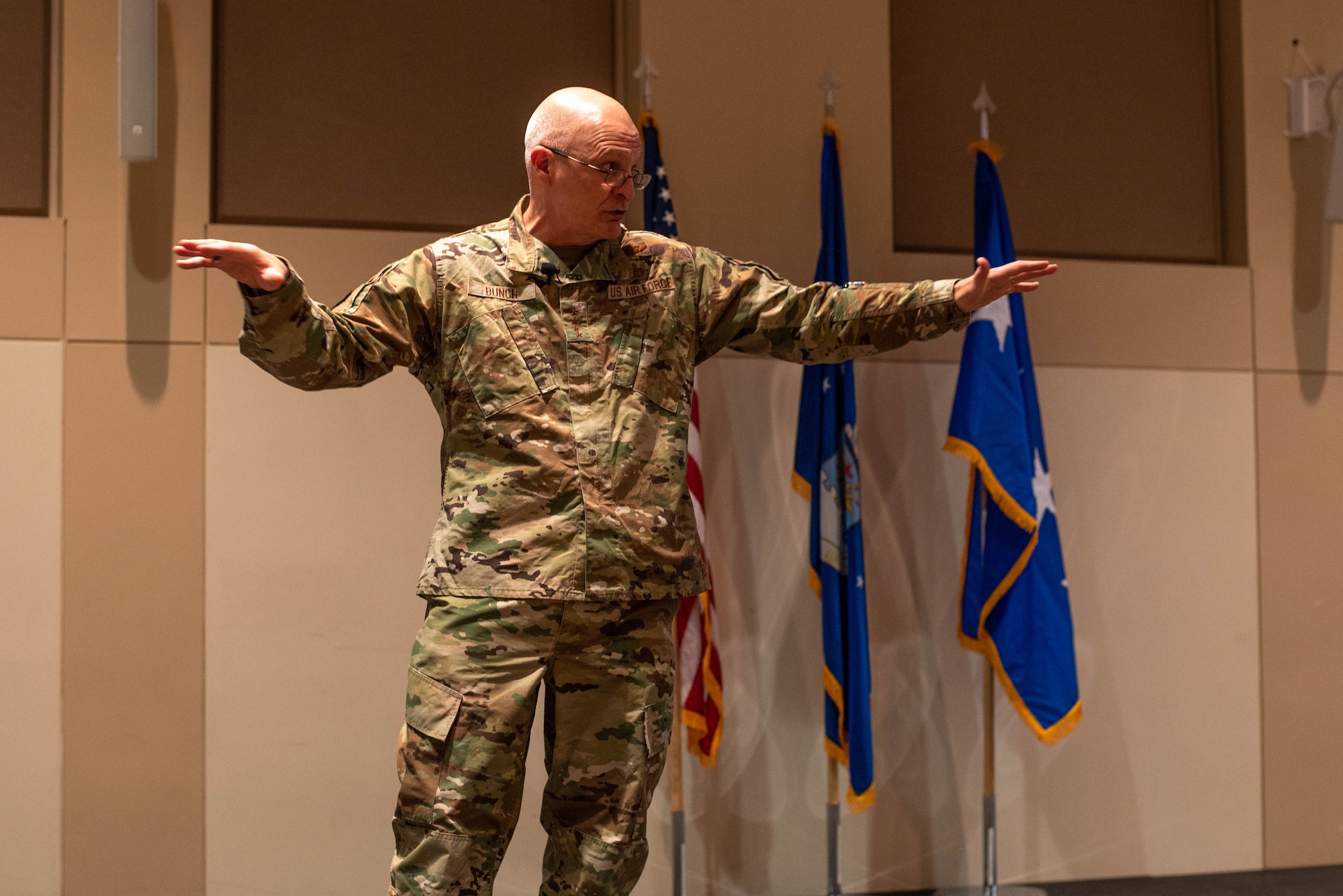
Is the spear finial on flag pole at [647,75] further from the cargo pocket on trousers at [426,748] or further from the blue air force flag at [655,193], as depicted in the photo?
the cargo pocket on trousers at [426,748]

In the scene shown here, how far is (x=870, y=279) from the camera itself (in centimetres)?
356

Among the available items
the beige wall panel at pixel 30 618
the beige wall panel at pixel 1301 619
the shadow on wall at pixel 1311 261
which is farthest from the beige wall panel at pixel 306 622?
the shadow on wall at pixel 1311 261

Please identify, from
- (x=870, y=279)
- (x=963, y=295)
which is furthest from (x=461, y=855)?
(x=870, y=279)

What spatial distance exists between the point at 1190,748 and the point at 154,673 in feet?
9.53

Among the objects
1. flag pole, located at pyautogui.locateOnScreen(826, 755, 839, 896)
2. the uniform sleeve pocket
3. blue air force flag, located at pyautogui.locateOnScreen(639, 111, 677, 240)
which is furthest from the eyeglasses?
flag pole, located at pyautogui.locateOnScreen(826, 755, 839, 896)

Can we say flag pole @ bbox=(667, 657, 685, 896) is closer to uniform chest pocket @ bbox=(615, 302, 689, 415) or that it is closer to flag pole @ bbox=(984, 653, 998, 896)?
flag pole @ bbox=(984, 653, 998, 896)

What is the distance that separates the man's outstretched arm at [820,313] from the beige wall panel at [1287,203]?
2.09m

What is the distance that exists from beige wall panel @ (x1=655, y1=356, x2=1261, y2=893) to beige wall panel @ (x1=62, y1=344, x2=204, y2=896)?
1.27 meters

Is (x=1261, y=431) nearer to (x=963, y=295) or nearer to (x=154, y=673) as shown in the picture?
(x=963, y=295)

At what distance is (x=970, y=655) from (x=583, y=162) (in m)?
2.14

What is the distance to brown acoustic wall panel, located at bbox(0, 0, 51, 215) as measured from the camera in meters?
3.17

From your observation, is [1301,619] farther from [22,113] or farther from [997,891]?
[22,113]

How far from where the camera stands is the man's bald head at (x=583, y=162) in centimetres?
202

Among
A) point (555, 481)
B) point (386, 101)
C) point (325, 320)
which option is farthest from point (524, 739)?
point (386, 101)
